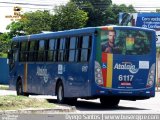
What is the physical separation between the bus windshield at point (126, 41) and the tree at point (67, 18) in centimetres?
4993

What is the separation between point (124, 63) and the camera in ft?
69.2

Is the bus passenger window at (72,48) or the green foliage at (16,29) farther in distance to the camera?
the green foliage at (16,29)

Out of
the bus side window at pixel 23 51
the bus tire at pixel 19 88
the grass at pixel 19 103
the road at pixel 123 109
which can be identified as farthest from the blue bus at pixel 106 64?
the bus tire at pixel 19 88

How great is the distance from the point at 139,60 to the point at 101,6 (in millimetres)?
70851

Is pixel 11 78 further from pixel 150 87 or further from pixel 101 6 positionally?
pixel 101 6

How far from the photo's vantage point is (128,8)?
94312mm

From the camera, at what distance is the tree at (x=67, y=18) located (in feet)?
236

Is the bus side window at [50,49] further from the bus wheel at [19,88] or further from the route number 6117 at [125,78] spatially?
the route number 6117 at [125,78]

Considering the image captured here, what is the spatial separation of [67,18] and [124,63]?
168 ft

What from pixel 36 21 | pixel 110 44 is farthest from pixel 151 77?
pixel 36 21

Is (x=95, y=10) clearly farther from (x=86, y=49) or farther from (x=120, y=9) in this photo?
(x=86, y=49)

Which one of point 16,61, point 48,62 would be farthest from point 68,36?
point 16,61

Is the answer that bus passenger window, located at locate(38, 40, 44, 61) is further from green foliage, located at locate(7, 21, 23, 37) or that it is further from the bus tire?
green foliage, located at locate(7, 21, 23, 37)

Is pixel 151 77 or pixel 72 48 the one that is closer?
pixel 151 77
